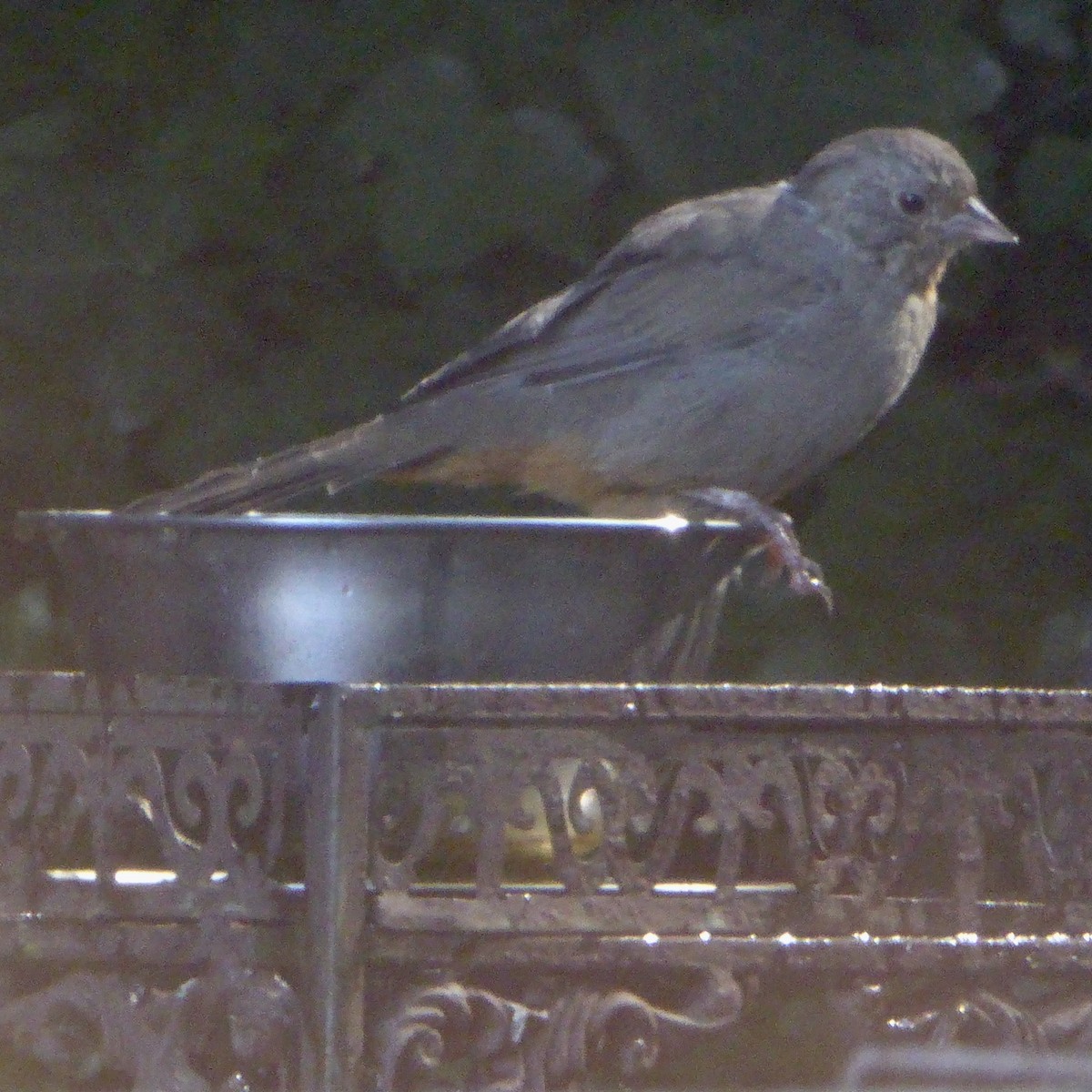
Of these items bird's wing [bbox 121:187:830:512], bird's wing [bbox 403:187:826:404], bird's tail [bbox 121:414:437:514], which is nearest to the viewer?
bird's tail [bbox 121:414:437:514]

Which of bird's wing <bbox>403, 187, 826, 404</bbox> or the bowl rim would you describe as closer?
the bowl rim

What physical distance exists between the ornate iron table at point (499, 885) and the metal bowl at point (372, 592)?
4.9 inches

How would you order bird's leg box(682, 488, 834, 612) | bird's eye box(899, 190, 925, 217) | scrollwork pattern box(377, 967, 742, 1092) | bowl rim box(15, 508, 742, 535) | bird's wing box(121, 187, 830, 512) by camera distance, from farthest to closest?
bird's eye box(899, 190, 925, 217)
bird's wing box(121, 187, 830, 512)
bird's leg box(682, 488, 834, 612)
bowl rim box(15, 508, 742, 535)
scrollwork pattern box(377, 967, 742, 1092)

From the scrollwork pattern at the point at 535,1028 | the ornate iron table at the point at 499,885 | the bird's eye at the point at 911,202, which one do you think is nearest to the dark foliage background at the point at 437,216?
the bird's eye at the point at 911,202

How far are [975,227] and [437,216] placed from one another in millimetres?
699

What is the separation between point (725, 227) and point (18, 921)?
1689 mm

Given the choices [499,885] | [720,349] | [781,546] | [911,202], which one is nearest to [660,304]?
[720,349]

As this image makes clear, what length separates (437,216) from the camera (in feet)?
8.16

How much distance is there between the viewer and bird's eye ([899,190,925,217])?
288cm

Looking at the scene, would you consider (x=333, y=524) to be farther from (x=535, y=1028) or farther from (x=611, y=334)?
(x=611, y=334)

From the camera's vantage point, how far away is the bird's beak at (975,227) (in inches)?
105

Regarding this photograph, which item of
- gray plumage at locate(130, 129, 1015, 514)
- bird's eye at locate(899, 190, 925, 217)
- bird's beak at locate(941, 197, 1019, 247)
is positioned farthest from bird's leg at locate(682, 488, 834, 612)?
bird's eye at locate(899, 190, 925, 217)

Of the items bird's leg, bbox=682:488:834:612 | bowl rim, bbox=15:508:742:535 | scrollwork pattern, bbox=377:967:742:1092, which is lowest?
scrollwork pattern, bbox=377:967:742:1092

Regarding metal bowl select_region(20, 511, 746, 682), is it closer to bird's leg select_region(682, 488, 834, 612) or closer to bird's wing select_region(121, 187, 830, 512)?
bird's leg select_region(682, 488, 834, 612)
